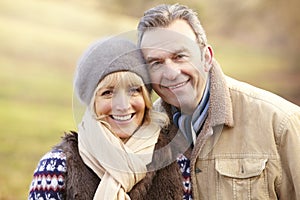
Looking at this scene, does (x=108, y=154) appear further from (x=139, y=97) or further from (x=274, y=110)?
(x=274, y=110)

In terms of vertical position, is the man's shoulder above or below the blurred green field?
below

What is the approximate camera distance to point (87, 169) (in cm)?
208

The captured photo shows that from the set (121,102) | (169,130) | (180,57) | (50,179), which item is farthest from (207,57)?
(50,179)

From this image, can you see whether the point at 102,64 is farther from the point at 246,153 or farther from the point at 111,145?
the point at 246,153

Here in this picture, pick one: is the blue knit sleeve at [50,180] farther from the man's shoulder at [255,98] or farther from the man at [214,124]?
the man's shoulder at [255,98]

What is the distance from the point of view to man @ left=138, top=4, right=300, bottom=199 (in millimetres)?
2203

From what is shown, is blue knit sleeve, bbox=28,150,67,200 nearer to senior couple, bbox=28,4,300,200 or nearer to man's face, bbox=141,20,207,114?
senior couple, bbox=28,4,300,200

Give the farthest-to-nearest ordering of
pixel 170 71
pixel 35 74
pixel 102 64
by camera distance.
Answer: pixel 35 74
pixel 170 71
pixel 102 64

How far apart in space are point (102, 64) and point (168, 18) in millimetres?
320

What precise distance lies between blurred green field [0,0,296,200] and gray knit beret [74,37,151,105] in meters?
2.00

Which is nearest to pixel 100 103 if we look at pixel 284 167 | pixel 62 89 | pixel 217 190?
pixel 217 190

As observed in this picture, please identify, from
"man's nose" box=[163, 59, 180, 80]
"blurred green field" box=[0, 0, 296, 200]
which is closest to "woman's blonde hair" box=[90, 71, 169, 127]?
"man's nose" box=[163, 59, 180, 80]

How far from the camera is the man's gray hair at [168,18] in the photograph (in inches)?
87.1

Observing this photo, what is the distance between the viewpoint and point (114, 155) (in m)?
2.10
